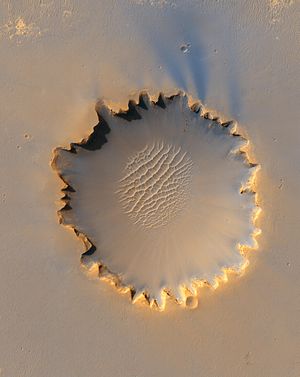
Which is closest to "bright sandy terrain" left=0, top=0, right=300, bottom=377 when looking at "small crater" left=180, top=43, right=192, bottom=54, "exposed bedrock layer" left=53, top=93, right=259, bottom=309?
"small crater" left=180, top=43, right=192, bottom=54

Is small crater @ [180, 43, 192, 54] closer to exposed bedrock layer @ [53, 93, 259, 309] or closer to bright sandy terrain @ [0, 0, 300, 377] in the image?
bright sandy terrain @ [0, 0, 300, 377]

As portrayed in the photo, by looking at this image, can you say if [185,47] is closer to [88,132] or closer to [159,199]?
[88,132]

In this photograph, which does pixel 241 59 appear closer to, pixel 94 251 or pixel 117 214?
pixel 117 214

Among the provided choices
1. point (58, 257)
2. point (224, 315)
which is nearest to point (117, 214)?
point (58, 257)

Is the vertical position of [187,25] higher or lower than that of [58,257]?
higher

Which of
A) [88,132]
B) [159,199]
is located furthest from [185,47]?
[159,199]
